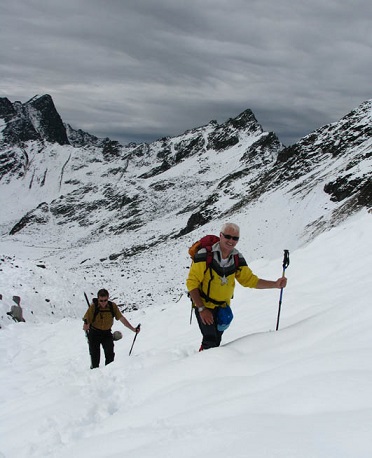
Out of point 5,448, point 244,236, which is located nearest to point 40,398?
point 5,448

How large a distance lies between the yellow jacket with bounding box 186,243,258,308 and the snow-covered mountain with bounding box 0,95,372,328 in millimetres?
15172

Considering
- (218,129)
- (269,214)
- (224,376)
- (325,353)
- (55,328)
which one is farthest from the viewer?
(218,129)

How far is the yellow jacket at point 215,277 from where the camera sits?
5.32 m

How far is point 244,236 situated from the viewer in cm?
4000

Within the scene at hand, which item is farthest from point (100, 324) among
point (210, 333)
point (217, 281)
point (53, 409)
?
point (217, 281)

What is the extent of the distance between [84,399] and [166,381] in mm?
1100

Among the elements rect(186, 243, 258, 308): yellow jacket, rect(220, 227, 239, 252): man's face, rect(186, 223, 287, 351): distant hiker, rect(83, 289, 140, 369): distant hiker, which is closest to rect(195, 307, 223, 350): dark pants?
rect(186, 223, 287, 351): distant hiker

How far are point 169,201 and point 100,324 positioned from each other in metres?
73.8

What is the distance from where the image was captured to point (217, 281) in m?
5.48

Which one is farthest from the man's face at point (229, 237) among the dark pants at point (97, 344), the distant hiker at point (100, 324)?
the dark pants at point (97, 344)

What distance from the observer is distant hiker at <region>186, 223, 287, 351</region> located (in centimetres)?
530

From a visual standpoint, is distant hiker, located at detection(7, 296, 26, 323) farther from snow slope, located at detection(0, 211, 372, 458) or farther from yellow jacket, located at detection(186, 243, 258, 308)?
yellow jacket, located at detection(186, 243, 258, 308)

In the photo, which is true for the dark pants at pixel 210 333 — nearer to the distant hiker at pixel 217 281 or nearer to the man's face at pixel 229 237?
the distant hiker at pixel 217 281

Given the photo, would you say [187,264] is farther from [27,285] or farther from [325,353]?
[325,353]
